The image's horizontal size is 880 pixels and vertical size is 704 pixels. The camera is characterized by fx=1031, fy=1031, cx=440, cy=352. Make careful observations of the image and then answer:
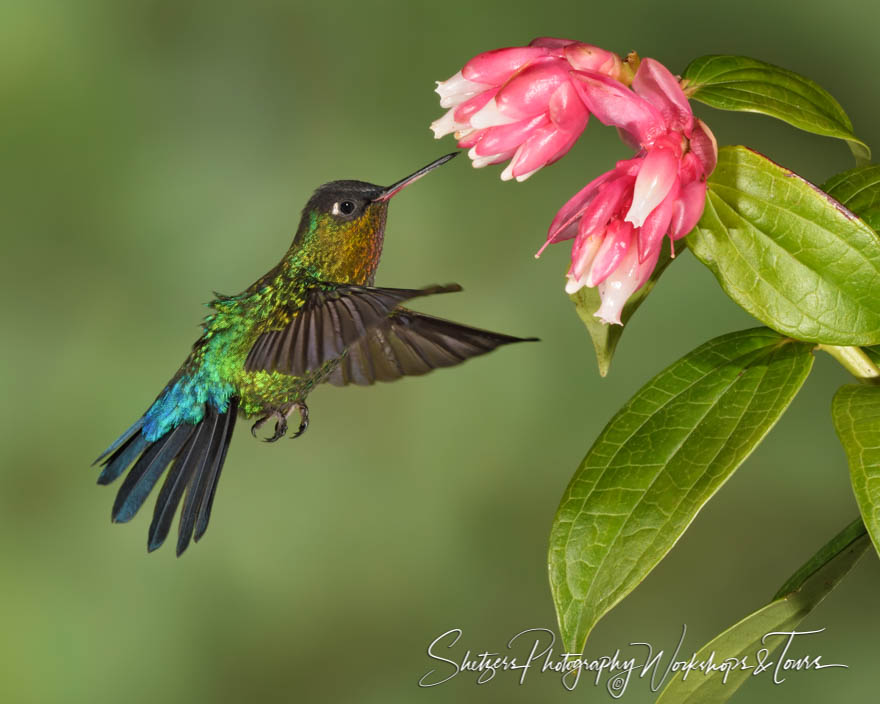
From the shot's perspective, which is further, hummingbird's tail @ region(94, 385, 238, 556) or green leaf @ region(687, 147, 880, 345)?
hummingbird's tail @ region(94, 385, 238, 556)

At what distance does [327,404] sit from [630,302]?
954mm

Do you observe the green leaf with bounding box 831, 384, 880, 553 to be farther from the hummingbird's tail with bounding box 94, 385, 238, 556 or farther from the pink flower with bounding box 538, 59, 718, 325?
the hummingbird's tail with bounding box 94, 385, 238, 556

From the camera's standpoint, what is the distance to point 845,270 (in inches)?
30.7

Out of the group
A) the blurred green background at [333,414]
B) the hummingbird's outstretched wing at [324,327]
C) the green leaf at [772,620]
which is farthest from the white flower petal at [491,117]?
the blurred green background at [333,414]

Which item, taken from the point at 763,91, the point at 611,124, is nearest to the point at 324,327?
the point at 611,124

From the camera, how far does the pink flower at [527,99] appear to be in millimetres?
753

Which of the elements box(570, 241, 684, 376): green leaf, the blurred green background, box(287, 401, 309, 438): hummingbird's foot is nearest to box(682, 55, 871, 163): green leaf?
box(570, 241, 684, 376): green leaf

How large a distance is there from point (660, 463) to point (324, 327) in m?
0.31

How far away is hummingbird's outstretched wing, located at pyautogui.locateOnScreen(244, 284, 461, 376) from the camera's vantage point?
838mm

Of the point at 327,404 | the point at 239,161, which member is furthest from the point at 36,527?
the point at 239,161

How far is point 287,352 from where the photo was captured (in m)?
0.89

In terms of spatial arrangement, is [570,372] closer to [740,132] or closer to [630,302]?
[740,132]

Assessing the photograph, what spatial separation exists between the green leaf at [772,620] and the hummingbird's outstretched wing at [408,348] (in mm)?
324

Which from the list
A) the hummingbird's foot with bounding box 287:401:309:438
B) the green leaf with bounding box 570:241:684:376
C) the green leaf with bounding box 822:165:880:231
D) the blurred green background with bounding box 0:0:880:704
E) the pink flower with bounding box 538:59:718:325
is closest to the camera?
the pink flower with bounding box 538:59:718:325
